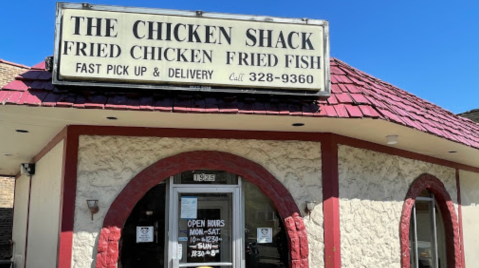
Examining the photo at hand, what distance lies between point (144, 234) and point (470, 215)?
7867 mm

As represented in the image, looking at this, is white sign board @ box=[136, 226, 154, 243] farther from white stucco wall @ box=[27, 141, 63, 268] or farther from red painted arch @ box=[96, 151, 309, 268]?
white stucco wall @ box=[27, 141, 63, 268]

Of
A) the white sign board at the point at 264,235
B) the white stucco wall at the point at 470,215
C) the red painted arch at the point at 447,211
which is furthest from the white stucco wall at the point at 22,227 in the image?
the white stucco wall at the point at 470,215

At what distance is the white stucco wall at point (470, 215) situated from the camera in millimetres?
9748

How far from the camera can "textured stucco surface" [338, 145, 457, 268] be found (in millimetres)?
6531

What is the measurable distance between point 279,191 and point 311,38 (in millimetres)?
2191

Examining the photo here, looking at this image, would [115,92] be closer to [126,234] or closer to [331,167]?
[126,234]

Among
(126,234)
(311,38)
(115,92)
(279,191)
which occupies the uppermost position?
(311,38)

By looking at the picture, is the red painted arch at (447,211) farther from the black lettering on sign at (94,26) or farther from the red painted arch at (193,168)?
the black lettering on sign at (94,26)

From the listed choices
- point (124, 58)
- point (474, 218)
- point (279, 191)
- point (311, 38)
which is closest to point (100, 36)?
point (124, 58)

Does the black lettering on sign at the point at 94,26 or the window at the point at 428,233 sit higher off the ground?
the black lettering on sign at the point at 94,26

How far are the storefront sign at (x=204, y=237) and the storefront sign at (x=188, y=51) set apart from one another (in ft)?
6.79

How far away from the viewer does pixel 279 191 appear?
6.28m

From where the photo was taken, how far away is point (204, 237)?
6203 mm

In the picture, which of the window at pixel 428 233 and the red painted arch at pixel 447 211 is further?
the window at pixel 428 233
